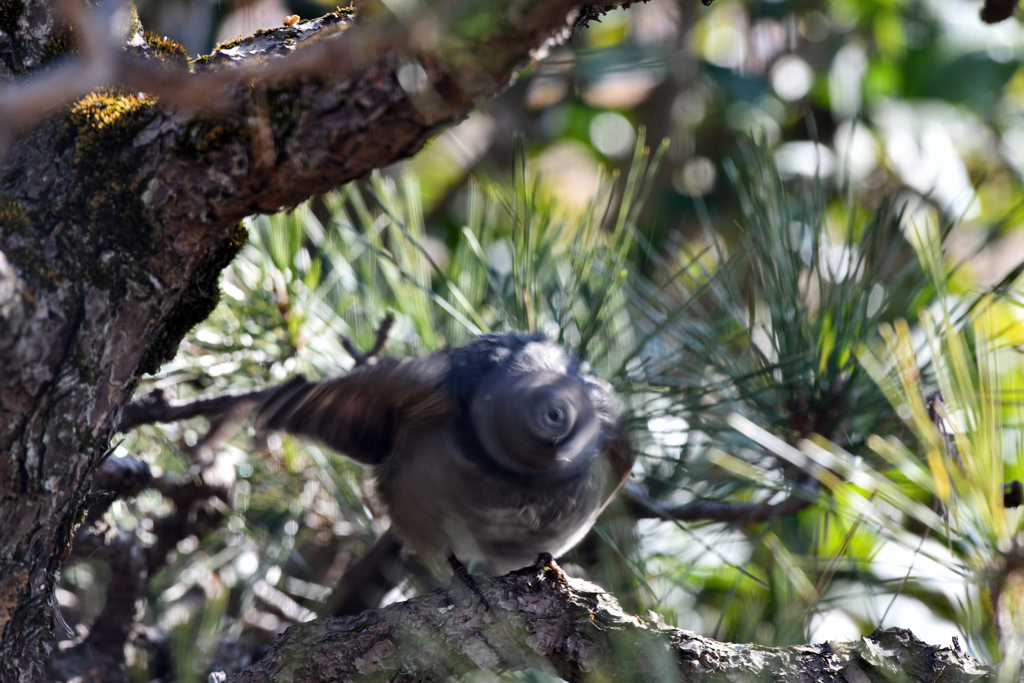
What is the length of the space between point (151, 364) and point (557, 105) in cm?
265

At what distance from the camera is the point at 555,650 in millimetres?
968

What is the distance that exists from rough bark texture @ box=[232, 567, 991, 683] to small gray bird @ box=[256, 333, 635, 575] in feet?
0.91

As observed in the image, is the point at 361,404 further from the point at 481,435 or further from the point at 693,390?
the point at 693,390

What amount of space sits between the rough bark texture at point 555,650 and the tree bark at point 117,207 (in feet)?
0.99

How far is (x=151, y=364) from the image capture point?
932 mm

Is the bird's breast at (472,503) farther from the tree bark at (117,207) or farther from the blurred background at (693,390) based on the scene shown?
the tree bark at (117,207)

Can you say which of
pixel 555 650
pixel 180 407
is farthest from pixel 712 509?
pixel 180 407

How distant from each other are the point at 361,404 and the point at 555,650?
1.91 feet

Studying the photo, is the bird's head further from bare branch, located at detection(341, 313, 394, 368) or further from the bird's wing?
bare branch, located at detection(341, 313, 394, 368)

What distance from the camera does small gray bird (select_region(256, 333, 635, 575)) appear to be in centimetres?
124

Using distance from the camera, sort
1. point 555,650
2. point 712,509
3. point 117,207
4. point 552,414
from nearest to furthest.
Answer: point 117,207 < point 555,650 < point 552,414 < point 712,509

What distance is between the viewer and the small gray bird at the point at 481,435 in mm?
1244

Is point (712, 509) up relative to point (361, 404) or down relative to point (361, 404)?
down

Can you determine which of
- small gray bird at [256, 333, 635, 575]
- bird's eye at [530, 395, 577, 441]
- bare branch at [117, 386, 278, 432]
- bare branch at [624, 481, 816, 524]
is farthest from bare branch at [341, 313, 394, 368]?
bare branch at [624, 481, 816, 524]
